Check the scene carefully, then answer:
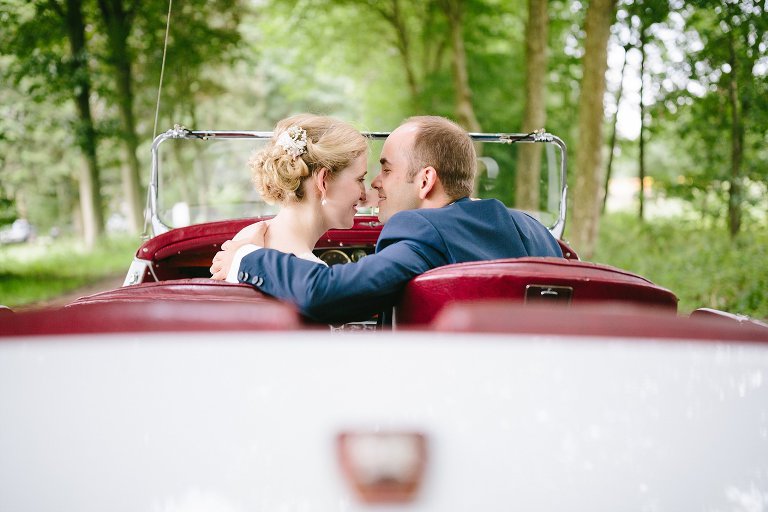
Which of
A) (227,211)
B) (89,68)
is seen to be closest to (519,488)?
(227,211)

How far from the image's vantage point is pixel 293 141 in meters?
2.40

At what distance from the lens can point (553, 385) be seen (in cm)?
98

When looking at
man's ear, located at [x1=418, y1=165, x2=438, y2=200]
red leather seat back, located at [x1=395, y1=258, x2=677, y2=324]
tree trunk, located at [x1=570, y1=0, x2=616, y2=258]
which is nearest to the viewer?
red leather seat back, located at [x1=395, y1=258, x2=677, y2=324]

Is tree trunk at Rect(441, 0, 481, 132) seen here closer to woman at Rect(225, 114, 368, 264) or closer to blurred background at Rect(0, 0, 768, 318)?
blurred background at Rect(0, 0, 768, 318)

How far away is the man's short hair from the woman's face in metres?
0.22

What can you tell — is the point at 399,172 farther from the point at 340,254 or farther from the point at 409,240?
the point at 340,254

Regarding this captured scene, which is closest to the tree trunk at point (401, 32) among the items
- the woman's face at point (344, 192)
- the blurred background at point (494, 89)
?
the blurred background at point (494, 89)

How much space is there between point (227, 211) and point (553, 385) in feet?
11.9

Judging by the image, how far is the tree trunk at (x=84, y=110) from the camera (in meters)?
13.2

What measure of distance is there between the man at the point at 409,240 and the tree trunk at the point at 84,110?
483 inches

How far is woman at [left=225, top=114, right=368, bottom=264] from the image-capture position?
243 centimetres

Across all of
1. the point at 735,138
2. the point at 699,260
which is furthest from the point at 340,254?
the point at 735,138

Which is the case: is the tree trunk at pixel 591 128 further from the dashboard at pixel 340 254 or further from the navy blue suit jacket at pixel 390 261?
the navy blue suit jacket at pixel 390 261

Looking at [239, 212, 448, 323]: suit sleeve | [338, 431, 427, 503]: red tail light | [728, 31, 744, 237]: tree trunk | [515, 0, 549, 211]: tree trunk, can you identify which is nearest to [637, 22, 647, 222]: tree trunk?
[515, 0, 549, 211]: tree trunk
